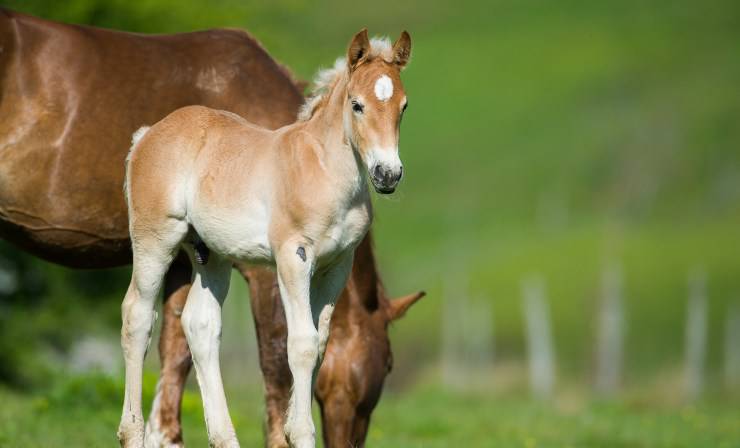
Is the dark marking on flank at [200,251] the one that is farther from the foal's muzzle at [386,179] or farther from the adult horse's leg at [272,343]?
the foal's muzzle at [386,179]

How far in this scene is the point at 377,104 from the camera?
4887 millimetres

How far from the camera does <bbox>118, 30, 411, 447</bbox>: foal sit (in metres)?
5.07

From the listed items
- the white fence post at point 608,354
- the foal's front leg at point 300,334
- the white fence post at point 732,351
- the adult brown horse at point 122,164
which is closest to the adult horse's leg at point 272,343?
the adult brown horse at point 122,164

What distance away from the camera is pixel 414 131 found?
57.2 meters

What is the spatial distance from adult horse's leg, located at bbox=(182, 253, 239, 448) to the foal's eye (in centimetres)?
139

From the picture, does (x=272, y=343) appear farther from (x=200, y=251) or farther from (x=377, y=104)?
(x=377, y=104)

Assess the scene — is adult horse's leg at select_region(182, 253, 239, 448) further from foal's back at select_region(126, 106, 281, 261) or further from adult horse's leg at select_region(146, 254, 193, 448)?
adult horse's leg at select_region(146, 254, 193, 448)

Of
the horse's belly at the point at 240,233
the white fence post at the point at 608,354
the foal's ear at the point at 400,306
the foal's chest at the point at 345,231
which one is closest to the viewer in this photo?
the foal's chest at the point at 345,231

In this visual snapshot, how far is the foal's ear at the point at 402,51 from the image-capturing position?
16.9 ft

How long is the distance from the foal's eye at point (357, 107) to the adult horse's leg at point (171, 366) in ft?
7.88

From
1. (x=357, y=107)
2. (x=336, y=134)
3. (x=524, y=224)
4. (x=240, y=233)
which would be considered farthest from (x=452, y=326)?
(x=357, y=107)

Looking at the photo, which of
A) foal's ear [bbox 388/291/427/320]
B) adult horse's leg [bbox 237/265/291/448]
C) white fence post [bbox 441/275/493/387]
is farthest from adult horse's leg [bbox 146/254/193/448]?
white fence post [bbox 441/275/493/387]

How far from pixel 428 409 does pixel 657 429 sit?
320 cm

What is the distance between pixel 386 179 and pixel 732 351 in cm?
2404
